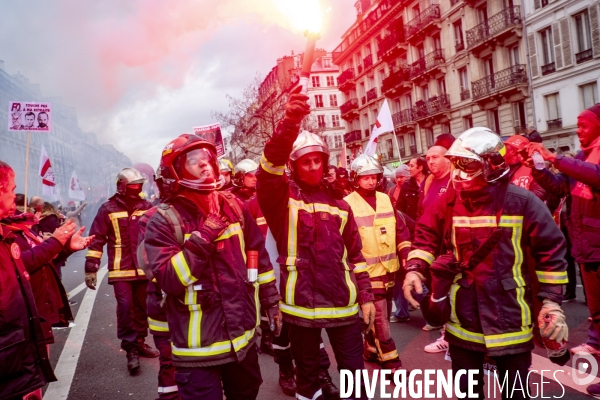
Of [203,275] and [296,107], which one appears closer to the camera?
[203,275]

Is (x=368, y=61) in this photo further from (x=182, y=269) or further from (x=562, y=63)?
(x=182, y=269)

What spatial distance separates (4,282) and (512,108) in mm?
27749

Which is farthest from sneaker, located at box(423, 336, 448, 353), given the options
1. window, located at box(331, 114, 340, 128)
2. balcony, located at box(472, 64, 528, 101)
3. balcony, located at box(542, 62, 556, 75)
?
window, located at box(331, 114, 340, 128)

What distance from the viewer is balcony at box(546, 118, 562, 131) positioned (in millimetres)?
23641

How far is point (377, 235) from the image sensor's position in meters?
5.09

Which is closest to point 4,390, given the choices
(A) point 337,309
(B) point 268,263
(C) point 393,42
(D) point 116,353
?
(B) point 268,263

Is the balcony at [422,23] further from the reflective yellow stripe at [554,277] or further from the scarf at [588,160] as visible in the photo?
the reflective yellow stripe at [554,277]

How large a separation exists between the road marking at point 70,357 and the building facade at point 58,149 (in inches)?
1444

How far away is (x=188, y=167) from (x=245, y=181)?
3.83m

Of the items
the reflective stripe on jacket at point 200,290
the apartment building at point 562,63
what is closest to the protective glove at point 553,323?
the reflective stripe on jacket at point 200,290

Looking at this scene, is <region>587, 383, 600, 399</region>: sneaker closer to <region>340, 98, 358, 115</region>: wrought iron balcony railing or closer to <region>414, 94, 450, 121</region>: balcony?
<region>414, 94, 450, 121</region>: balcony

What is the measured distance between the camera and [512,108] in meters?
26.6

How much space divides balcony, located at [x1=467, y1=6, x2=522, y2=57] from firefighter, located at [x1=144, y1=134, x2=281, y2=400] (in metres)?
26.5

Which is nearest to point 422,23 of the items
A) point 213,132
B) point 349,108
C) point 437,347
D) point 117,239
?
point 349,108
